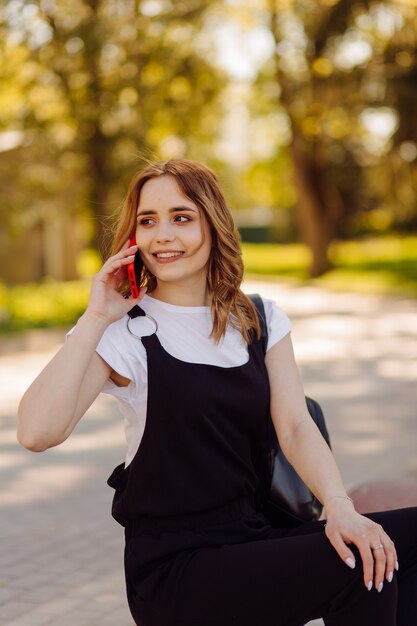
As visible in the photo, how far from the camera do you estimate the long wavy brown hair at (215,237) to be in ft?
9.68

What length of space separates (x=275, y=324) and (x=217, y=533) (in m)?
0.70

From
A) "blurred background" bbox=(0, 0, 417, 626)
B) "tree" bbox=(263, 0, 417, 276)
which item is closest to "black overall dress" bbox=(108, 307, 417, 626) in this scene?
"blurred background" bbox=(0, 0, 417, 626)

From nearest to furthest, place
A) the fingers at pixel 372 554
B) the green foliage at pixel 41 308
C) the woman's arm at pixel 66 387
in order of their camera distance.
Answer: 1. the fingers at pixel 372 554
2. the woman's arm at pixel 66 387
3. the green foliage at pixel 41 308

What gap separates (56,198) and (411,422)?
39.7 feet

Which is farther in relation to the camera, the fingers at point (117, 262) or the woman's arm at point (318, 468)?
the fingers at point (117, 262)

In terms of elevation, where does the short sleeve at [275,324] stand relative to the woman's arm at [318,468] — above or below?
above

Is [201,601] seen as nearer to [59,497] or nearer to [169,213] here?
[169,213]

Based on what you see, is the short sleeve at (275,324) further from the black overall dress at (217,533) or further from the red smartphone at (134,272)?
the red smartphone at (134,272)

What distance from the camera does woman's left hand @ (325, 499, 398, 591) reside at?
Result: 2.48 meters

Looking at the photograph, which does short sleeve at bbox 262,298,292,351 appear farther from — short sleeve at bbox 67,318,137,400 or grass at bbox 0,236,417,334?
grass at bbox 0,236,417,334

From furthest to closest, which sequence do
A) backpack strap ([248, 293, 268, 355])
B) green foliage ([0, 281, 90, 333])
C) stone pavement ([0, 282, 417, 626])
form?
green foliage ([0, 281, 90, 333])
stone pavement ([0, 282, 417, 626])
backpack strap ([248, 293, 268, 355])

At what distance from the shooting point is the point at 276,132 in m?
39.7

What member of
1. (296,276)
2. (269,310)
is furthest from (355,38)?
(269,310)

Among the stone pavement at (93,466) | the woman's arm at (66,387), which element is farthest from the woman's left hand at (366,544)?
the stone pavement at (93,466)
